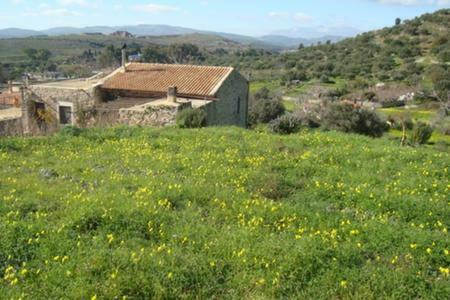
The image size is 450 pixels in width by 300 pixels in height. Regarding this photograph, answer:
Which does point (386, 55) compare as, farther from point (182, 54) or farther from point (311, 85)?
point (182, 54)

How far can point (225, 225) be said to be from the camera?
23.4 feet

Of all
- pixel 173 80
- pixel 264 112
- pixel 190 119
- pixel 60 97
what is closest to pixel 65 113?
pixel 60 97

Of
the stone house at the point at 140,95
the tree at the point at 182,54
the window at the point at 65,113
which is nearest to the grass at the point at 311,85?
the stone house at the point at 140,95

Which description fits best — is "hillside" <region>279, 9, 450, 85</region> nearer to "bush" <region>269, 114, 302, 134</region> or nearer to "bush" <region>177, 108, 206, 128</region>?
"bush" <region>269, 114, 302, 134</region>

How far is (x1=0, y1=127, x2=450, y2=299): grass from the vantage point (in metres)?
5.40

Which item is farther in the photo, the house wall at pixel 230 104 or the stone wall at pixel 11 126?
Result: the house wall at pixel 230 104

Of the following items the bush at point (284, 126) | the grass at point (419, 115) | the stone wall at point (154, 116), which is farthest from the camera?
the grass at point (419, 115)

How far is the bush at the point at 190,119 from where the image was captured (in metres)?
19.2

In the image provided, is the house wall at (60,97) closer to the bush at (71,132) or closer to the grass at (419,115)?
the bush at (71,132)

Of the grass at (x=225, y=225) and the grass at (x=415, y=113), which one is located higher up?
the grass at (x=225, y=225)

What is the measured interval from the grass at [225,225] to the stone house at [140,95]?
11.5 metres

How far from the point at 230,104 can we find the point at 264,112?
789cm

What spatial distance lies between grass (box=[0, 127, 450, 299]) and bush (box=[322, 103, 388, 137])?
11.2 m

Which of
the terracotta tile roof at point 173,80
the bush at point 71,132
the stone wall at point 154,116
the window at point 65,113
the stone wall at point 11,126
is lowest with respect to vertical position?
the stone wall at point 11,126
